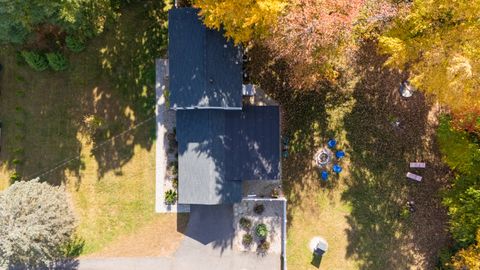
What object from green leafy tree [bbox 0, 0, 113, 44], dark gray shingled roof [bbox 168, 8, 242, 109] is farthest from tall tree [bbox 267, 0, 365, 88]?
green leafy tree [bbox 0, 0, 113, 44]

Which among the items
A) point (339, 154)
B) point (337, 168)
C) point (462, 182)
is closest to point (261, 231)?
point (337, 168)

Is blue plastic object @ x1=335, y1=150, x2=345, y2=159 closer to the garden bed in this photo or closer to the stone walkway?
the garden bed

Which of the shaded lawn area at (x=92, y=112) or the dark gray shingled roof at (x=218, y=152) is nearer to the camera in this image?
the dark gray shingled roof at (x=218, y=152)

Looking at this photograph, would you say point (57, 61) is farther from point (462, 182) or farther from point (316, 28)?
point (462, 182)

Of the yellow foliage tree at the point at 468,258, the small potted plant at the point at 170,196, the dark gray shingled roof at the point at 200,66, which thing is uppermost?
the dark gray shingled roof at the point at 200,66

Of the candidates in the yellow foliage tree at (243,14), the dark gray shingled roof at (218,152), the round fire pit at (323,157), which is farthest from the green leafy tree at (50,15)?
the round fire pit at (323,157)

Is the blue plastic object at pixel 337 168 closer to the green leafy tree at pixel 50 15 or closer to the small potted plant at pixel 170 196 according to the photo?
the small potted plant at pixel 170 196

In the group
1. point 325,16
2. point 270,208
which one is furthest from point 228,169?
point 325,16
